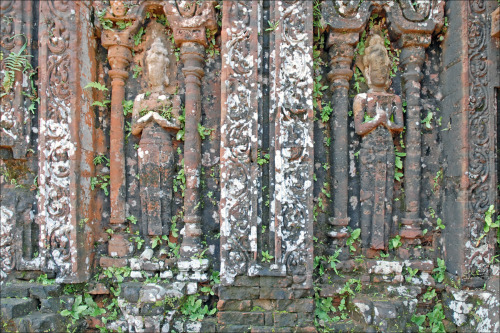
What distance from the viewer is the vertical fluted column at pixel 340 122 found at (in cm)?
438

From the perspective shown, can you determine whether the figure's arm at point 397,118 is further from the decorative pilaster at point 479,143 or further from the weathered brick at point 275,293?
the weathered brick at point 275,293

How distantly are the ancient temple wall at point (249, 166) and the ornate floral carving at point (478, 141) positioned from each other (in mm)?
26

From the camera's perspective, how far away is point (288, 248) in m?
4.00

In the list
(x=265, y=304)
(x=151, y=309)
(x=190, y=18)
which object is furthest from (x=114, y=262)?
(x=190, y=18)

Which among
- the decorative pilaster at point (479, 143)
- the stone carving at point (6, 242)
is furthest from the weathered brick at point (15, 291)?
the decorative pilaster at point (479, 143)

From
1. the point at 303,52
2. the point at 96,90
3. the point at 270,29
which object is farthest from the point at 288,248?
the point at 96,90

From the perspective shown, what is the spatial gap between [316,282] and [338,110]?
2399mm

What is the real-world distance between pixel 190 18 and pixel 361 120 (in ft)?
9.06

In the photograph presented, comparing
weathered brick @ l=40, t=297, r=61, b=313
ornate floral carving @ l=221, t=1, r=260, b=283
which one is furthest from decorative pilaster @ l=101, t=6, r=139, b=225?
ornate floral carving @ l=221, t=1, r=260, b=283

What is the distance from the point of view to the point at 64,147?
4.26m

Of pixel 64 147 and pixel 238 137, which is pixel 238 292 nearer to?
pixel 238 137

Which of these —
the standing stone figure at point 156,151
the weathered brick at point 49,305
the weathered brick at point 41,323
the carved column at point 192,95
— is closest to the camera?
the weathered brick at point 41,323

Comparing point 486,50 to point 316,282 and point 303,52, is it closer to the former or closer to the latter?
point 303,52

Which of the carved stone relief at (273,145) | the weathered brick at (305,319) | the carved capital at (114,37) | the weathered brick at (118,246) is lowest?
the weathered brick at (305,319)
